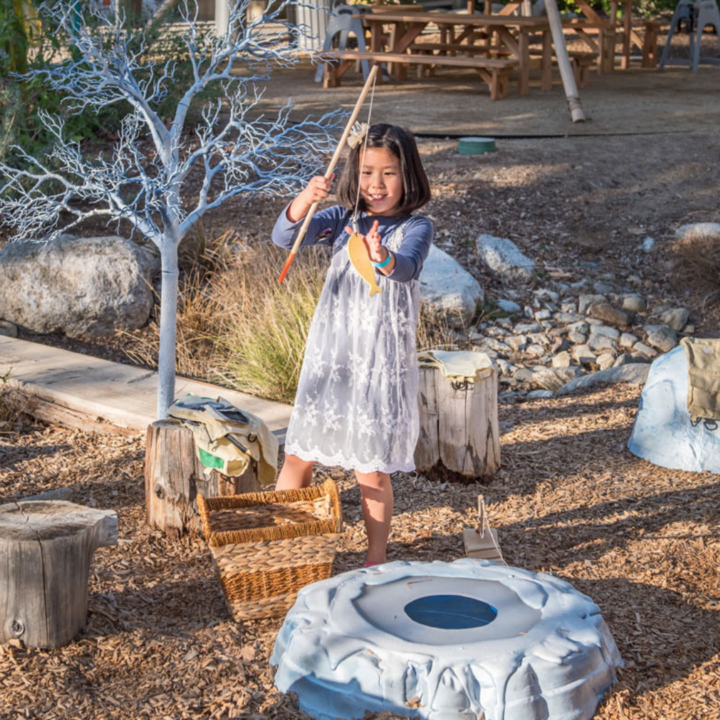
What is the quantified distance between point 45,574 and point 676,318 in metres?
5.36

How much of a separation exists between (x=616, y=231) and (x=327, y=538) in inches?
224

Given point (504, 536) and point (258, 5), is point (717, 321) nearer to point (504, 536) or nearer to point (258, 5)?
point (504, 536)

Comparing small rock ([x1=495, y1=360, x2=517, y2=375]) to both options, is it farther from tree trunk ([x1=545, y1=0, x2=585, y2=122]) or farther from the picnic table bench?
the picnic table bench

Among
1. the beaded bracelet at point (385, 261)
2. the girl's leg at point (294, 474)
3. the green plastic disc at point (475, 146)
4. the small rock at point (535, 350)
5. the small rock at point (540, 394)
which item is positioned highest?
the green plastic disc at point (475, 146)

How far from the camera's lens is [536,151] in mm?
9008

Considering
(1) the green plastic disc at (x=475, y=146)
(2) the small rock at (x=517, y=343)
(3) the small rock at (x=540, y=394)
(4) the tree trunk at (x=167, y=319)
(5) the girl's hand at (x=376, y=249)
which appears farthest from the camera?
(1) the green plastic disc at (x=475, y=146)

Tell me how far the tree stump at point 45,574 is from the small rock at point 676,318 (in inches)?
201

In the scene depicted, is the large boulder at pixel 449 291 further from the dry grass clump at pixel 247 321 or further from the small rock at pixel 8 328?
the small rock at pixel 8 328

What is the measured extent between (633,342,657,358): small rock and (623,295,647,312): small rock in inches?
20.5

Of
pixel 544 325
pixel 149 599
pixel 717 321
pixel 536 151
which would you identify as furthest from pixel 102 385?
pixel 536 151

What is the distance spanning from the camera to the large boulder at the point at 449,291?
6.65 meters

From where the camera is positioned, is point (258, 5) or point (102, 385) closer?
point (102, 385)

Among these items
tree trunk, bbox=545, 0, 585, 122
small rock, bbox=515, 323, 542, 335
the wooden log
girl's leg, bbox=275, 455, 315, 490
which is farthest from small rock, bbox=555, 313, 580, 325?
girl's leg, bbox=275, 455, 315, 490

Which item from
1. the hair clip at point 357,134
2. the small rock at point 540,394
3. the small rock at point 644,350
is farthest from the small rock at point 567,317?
the hair clip at point 357,134
